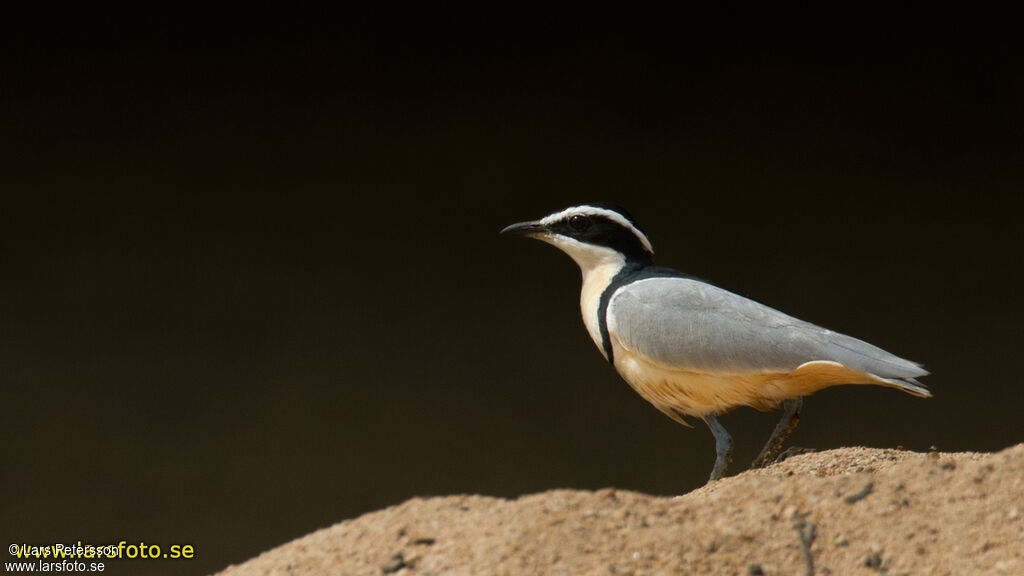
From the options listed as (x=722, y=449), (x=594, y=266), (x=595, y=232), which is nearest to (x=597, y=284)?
(x=594, y=266)

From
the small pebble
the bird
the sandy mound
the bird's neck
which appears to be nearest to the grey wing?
the bird

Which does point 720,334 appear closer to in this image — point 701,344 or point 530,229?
point 701,344

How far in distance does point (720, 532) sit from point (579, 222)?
5.50ft

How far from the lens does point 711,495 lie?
2412mm

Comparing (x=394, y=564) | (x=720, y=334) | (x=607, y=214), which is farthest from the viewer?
(x=607, y=214)

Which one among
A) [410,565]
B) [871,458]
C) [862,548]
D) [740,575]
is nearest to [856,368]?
[871,458]

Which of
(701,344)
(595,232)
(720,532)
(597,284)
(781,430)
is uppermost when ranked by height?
(595,232)

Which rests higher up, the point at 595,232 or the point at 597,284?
the point at 595,232

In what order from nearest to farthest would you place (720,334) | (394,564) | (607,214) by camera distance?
(394,564), (720,334), (607,214)

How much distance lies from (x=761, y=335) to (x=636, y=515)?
3.95ft

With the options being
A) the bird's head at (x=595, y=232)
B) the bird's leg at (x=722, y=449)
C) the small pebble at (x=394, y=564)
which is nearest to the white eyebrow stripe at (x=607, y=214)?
the bird's head at (x=595, y=232)

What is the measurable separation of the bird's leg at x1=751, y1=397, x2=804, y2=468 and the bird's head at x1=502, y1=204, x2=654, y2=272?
702 mm

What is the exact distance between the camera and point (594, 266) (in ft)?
12.1

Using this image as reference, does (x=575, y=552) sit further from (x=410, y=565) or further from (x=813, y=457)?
(x=813, y=457)
